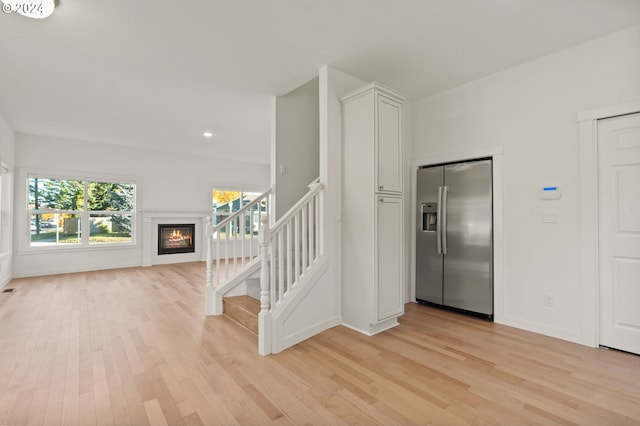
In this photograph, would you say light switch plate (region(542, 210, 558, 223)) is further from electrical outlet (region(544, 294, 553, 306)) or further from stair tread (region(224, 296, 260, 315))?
stair tread (region(224, 296, 260, 315))

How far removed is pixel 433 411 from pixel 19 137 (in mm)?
7780

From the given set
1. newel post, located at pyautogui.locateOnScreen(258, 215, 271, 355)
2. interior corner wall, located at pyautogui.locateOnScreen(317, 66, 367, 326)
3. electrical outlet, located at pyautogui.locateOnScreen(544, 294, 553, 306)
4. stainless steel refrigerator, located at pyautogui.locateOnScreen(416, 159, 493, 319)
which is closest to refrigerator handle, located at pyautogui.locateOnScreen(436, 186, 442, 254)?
stainless steel refrigerator, located at pyautogui.locateOnScreen(416, 159, 493, 319)

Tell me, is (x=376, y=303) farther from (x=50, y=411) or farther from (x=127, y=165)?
(x=127, y=165)

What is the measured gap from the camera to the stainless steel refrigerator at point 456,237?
3.33 m

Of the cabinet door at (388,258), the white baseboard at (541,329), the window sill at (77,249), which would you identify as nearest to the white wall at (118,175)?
the window sill at (77,249)

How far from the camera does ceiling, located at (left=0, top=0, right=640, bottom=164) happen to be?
90.4 inches

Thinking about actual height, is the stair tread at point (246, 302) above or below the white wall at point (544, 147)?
below

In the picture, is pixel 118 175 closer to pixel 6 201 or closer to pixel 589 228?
pixel 6 201

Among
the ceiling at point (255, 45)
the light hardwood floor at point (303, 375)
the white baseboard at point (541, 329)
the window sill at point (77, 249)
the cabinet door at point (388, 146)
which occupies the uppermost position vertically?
the ceiling at point (255, 45)

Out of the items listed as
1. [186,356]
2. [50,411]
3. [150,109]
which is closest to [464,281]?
[186,356]

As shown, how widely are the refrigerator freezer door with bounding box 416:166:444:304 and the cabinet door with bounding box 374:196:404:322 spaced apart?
29.8 inches

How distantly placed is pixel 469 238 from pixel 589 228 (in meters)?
1.04

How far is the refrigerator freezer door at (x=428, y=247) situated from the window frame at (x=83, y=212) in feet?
20.2

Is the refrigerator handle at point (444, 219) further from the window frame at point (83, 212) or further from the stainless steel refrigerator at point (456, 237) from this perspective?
the window frame at point (83, 212)
